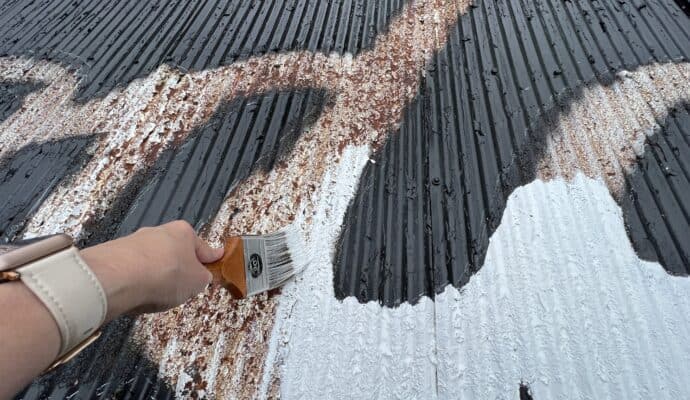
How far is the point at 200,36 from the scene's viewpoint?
3.78 meters

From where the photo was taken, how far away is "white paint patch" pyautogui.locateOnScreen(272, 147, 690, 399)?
189cm

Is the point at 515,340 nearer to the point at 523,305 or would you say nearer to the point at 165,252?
the point at 523,305

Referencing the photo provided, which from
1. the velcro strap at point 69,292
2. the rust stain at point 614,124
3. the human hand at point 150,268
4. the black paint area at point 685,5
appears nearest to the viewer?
the velcro strap at point 69,292

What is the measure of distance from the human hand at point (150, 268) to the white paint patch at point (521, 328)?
2.20ft

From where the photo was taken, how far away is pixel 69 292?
1113 mm

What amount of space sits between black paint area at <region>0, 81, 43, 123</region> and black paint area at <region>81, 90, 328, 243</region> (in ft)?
4.90

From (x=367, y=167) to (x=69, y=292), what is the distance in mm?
1861

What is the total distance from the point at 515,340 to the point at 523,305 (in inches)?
6.9

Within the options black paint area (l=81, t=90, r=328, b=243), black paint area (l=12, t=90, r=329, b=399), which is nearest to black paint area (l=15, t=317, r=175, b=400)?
black paint area (l=12, t=90, r=329, b=399)

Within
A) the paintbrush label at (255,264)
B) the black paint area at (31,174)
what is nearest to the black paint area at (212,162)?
the black paint area at (31,174)

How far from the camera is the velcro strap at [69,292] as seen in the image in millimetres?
1076

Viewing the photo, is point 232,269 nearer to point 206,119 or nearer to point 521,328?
point 521,328

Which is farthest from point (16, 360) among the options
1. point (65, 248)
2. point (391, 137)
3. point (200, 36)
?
point (200, 36)

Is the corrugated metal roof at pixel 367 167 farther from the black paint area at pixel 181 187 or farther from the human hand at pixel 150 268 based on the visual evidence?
the human hand at pixel 150 268
